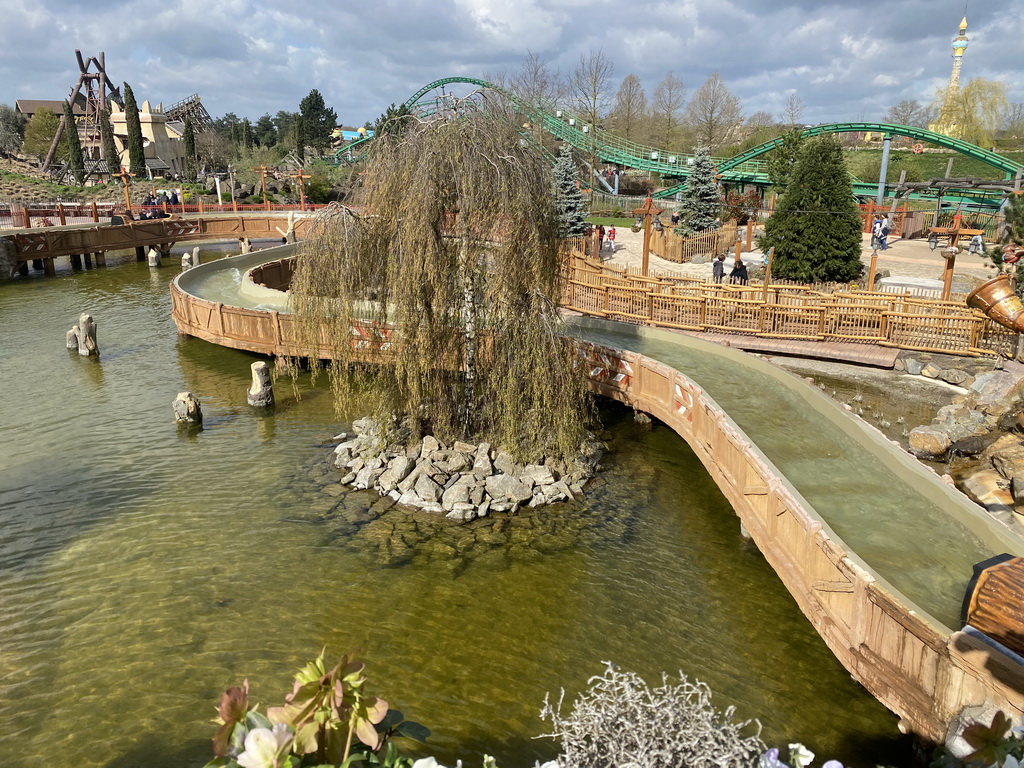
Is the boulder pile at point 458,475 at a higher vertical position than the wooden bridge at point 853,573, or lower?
lower

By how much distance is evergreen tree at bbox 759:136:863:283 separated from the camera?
24.1 m

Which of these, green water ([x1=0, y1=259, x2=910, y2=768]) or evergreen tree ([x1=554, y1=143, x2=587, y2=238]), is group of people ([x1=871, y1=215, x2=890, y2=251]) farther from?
green water ([x1=0, y1=259, x2=910, y2=768])

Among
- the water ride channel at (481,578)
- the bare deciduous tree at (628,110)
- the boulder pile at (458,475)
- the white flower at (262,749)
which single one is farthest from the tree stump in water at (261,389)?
the bare deciduous tree at (628,110)

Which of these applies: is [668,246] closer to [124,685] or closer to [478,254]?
[478,254]

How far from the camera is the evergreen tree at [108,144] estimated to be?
70000mm

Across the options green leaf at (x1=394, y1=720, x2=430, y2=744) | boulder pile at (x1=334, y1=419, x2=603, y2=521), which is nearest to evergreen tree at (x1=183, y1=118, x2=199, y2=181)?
boulder pile at (x1=334, y1=419, x2=603, y2=521)

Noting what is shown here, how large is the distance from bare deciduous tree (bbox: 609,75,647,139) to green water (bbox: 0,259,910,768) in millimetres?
66640

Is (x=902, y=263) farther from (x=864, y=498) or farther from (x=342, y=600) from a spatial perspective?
(x=342, y=600)

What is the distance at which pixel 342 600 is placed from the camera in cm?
923

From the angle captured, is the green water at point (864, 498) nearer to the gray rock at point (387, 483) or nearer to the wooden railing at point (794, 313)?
the wooden railing at point (794, 313)

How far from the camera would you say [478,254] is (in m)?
11.3

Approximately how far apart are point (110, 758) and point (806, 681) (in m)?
7.53

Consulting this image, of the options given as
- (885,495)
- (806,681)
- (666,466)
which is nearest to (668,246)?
(666,466)

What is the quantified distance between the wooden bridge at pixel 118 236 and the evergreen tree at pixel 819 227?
2178cm
